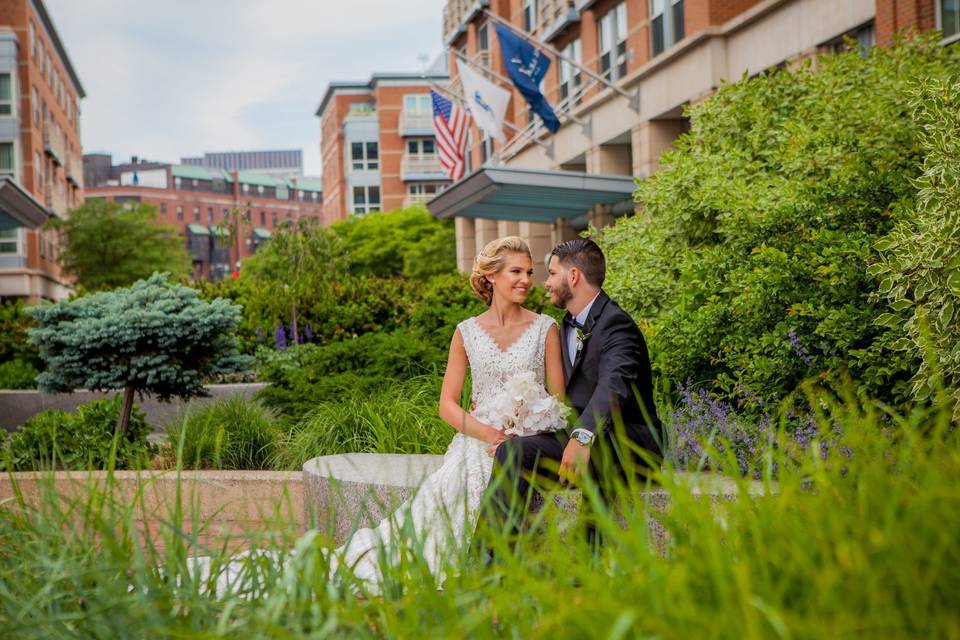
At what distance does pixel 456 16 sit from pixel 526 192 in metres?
25.9

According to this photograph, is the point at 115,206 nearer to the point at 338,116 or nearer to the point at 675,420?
the point at 338,116

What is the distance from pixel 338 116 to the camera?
86.2 m

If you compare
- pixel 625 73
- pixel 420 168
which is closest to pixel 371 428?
pixel 625 73

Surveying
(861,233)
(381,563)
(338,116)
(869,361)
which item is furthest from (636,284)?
(338,116)

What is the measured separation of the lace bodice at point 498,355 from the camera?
603 cm

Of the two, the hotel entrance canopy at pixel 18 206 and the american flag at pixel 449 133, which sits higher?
the american flag at pixel 449 133

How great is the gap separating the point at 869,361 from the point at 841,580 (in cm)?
512

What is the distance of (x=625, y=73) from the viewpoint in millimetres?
27594

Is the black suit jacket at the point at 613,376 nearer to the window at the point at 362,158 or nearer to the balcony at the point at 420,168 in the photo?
the balcony at the point at 420,168

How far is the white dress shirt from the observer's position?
564 cm

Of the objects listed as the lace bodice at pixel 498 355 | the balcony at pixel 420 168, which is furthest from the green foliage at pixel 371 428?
the balcony at pixel 420 168

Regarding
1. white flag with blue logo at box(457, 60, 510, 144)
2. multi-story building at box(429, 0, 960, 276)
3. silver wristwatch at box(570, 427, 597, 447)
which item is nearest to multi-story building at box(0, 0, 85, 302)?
multi-story building at box(429, 0, 960, 276)

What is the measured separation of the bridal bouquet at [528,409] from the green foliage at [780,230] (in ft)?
6.59

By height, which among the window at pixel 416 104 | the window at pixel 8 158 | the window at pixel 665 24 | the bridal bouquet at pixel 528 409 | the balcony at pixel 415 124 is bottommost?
the bridal bouquet at pixel 528 409
